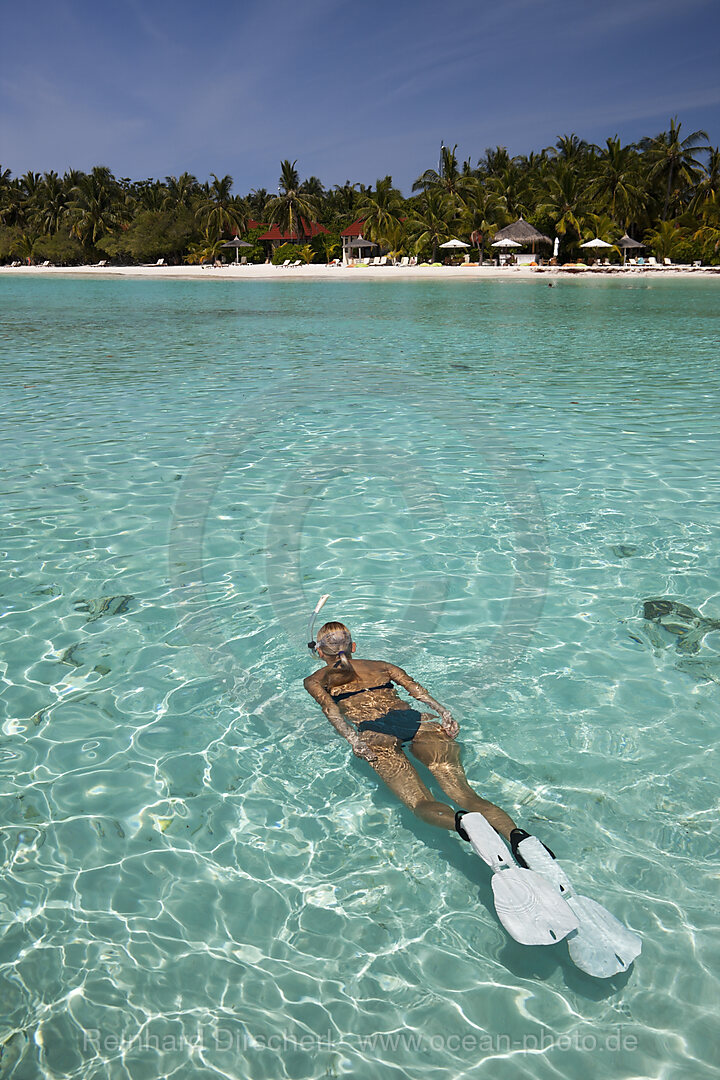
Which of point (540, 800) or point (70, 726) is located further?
point (70, 726)

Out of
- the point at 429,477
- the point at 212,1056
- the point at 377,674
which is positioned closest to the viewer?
the point at 212,1056

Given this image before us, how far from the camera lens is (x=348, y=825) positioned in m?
3.97

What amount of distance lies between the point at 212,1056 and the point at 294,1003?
37 centimetres

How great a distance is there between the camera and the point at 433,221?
64.1 meters

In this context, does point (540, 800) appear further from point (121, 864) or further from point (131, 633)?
point (131, 633)

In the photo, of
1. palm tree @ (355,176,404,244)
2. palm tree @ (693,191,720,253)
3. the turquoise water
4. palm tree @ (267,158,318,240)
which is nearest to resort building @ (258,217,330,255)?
palm tree @ (267,158,318,240)

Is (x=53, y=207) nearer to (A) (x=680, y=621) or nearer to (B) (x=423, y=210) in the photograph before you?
(B) (x=423, y=210)

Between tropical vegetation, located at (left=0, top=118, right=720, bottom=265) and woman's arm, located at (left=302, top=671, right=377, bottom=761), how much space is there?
62.9m

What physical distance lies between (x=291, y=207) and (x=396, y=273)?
20000 millimetres

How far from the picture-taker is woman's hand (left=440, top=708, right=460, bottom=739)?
4305 millimetres

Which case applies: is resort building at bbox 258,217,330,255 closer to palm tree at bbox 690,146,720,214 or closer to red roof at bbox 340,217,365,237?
red roof at bbox 340,217,365,237

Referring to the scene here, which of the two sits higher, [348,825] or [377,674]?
[377,674]

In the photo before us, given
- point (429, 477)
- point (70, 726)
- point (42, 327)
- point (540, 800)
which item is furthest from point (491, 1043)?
point (42, 327)

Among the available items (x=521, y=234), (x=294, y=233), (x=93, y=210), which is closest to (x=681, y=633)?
(x=521, y=234)
